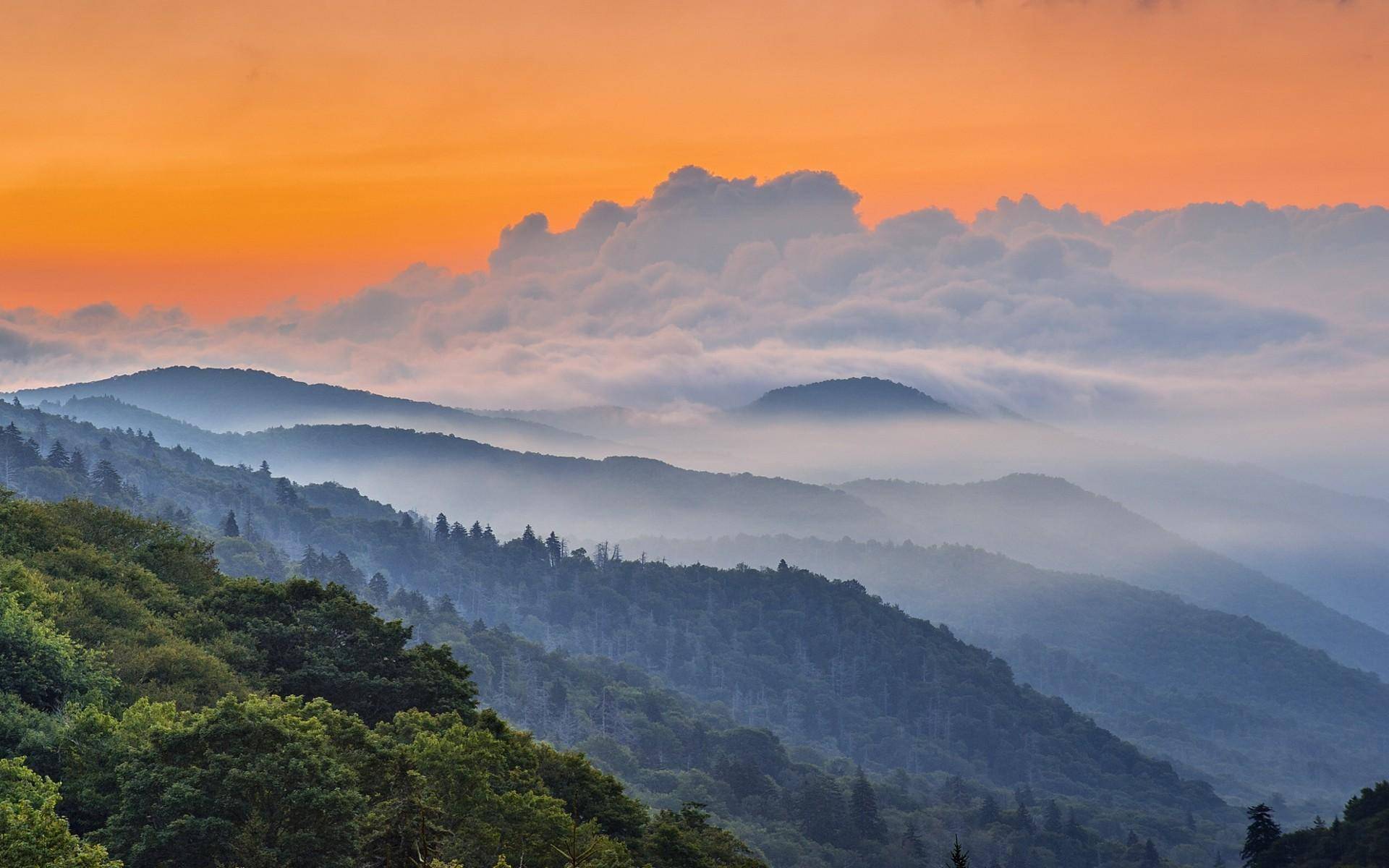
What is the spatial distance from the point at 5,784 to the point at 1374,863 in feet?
363

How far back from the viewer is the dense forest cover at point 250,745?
45.7 m

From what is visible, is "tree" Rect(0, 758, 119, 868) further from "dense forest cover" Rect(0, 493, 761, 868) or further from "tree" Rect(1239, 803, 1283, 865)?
"tree" Rect(1239, 803, 1283, 865)

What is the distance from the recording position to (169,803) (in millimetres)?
45125

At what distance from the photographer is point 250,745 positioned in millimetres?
48344

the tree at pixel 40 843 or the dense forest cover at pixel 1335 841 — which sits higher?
the tree at pixel 40 843

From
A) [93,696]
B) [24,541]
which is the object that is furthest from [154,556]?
[93,696]

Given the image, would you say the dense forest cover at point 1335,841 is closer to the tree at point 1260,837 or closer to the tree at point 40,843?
the tree at point 1260,837

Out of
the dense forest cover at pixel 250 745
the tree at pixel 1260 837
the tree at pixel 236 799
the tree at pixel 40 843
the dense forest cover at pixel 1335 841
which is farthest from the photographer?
the tree at pixel 1260 837

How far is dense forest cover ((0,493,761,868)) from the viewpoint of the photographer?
4569 cm

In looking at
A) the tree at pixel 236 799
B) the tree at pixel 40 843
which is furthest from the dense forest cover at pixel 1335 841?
the tree at pixel 40 843

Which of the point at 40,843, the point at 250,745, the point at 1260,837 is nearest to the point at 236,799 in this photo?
the point at 250,745

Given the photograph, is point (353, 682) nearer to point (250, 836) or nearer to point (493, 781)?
Result: point (493, 781)

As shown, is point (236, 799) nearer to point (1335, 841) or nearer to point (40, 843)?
point (40, 843)

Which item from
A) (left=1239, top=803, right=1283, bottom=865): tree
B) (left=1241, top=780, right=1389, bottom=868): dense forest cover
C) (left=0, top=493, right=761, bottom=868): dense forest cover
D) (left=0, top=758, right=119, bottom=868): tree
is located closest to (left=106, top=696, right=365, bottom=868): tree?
(left=0, top=493, right=761, bottom=868): dense forest cover
